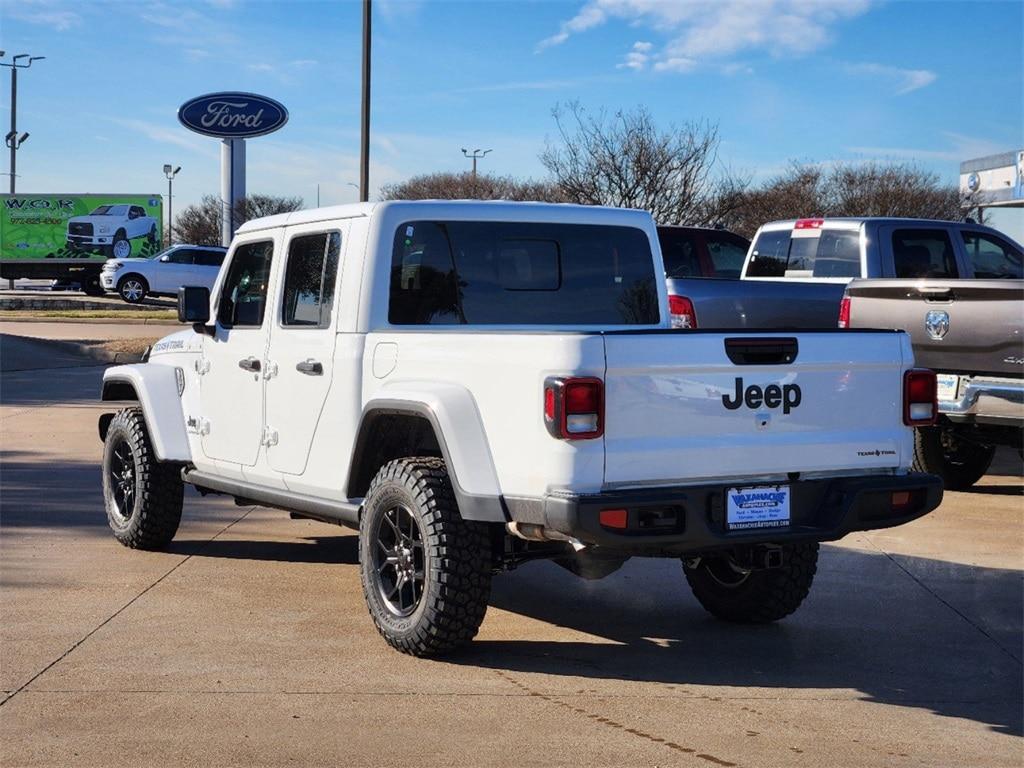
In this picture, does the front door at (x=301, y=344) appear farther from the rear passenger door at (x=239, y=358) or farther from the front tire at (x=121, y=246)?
the front tire at (x=121, y=246)

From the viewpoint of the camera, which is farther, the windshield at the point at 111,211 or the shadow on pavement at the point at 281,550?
the windshield at the point at 111,211

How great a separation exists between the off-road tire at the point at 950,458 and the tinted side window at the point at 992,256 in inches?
112

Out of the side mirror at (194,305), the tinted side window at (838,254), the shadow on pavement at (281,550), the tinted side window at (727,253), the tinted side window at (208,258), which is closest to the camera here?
the side mirror at (194,305)

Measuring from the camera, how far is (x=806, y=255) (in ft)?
44.9

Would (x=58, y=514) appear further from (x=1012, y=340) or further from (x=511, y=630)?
(x=1012, y=340)

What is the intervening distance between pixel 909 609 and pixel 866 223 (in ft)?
21.6

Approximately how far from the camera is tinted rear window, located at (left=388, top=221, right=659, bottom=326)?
6578 mm

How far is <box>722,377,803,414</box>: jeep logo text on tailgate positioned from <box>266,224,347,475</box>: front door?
1.93 m

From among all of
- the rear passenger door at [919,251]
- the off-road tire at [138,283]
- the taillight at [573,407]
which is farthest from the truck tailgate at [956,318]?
the off-road tire at [138,283]

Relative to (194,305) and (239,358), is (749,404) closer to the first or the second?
(239,358)

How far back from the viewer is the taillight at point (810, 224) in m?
13.6

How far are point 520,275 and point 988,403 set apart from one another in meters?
4.09

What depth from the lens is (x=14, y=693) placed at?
5.36 metres

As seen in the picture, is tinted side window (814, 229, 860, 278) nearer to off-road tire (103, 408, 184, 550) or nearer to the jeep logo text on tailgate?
off-road tire (103, 408, 184, 550)
